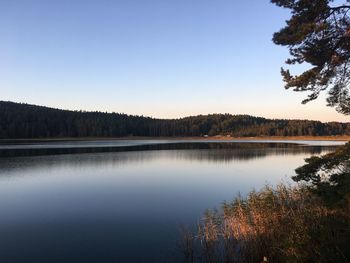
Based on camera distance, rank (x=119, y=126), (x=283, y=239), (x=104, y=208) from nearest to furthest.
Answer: (x=283, y=239) < (x=104, y=208) < (x=119, y=126)

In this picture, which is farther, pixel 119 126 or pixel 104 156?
pixel 119 126

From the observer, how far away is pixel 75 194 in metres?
21.9

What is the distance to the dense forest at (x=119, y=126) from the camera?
Answer: 119 meters

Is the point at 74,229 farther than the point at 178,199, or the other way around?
the point at 178,199

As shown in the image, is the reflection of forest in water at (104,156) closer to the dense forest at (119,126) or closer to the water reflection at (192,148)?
the water reflection at (192,148)

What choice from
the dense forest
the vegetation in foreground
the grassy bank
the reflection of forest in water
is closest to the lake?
the grassy bank

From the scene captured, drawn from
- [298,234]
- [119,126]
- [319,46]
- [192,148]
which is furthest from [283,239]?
[119,126]

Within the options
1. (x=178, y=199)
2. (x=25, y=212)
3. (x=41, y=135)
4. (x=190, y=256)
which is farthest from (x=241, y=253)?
(x=41, y=135)

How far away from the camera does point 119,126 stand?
148 m

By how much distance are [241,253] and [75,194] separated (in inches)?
599

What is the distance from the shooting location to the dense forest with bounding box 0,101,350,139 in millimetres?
119438

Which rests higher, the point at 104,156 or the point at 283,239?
the point at 283,239

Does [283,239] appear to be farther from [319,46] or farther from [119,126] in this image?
[119,126]

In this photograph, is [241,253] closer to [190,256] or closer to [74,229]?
[190,256]
